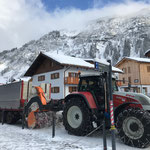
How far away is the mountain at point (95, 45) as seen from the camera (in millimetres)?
A: 90000

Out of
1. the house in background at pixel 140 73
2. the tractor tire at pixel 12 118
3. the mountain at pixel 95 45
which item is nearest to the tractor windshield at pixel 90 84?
the tractor tire at pixel 12 118

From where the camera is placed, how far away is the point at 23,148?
16.4 ft

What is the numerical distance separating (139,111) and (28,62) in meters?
119

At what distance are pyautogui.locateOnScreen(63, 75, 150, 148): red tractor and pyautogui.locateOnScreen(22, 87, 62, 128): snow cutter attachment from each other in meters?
1.37

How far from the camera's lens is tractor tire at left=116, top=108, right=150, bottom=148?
4516mm

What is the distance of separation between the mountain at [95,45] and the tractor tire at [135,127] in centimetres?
7956

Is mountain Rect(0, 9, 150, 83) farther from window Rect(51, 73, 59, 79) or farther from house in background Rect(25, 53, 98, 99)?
window Rect(51, 73, 59, 79)

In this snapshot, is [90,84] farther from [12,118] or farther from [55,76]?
[55,76]

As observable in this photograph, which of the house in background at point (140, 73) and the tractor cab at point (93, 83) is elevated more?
the house in background at point (140, 73)

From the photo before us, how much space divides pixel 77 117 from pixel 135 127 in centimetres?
234

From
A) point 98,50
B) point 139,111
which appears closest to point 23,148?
point 139,111

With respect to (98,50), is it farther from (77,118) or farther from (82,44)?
(77,118)

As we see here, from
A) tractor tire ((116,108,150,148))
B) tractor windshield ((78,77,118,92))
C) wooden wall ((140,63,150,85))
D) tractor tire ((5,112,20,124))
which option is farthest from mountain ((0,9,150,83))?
tractor tire ((116,108,150,148))

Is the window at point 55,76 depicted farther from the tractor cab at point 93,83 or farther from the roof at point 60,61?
the tractor cab at point 93,83
